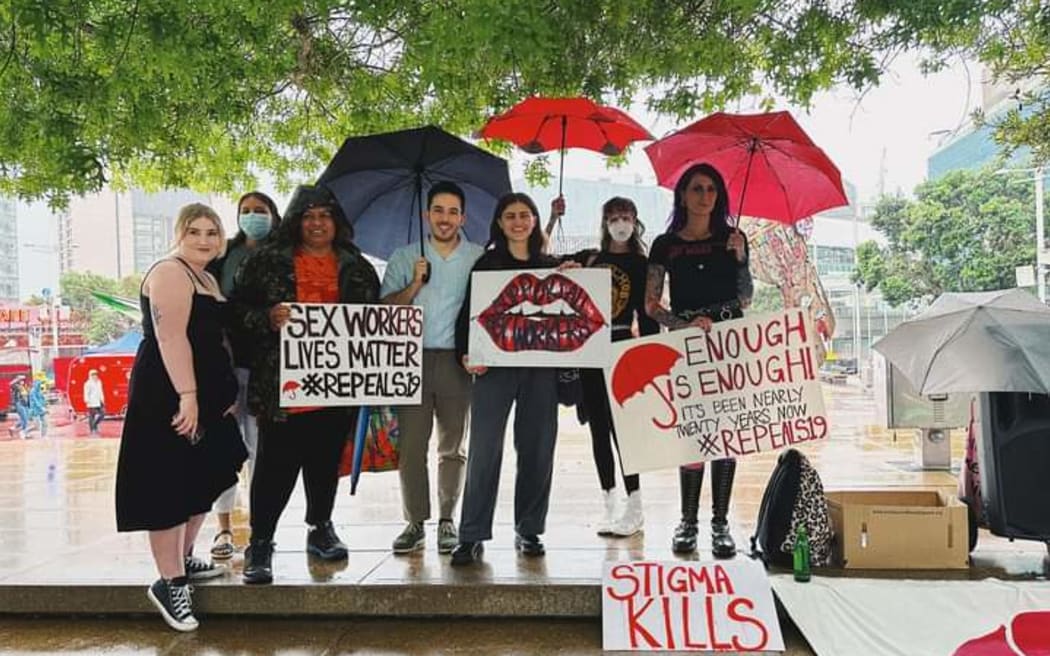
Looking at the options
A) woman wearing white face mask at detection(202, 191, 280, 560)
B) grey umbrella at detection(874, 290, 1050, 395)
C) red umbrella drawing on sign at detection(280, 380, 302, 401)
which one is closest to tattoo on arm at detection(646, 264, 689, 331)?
grey umbrella at detection(874, 290, 1050, 395)

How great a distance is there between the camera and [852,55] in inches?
195

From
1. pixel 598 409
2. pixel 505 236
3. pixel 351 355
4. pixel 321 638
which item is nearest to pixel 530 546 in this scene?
pixel 598 409

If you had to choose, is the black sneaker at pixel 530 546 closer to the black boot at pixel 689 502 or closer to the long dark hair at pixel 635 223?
the black boot at pixel 689 502

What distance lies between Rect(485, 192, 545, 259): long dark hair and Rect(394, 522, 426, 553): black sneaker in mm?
1536

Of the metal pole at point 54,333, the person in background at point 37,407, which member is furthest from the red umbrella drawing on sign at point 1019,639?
the metal pole at point 54,333

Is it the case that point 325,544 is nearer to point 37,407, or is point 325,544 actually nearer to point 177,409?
point 177,409

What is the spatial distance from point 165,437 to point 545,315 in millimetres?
1805

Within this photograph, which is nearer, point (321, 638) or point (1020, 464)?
point (321, 638)

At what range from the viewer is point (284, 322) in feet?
12.8

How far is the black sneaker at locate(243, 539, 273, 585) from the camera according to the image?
390cm

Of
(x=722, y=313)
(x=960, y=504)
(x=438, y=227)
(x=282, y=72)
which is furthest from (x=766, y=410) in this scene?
(x=282, y=72)

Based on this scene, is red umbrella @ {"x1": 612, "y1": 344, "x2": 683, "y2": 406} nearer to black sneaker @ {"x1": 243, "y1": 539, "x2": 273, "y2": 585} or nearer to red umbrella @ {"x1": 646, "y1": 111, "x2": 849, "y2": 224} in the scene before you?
red umbrella @ {"x1": 646, "y1": 111, "x2": 849, "y2": 224}

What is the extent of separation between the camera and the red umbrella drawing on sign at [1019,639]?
3395 millimetres

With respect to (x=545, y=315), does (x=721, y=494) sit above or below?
below
